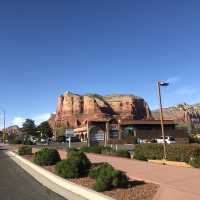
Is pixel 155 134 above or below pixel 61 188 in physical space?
above

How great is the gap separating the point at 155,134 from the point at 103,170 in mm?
99246

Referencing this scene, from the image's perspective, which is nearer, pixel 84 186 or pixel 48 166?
pixel 84 186

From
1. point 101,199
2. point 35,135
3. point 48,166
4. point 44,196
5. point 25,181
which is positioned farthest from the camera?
point 35,135

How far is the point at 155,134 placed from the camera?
4365 inches

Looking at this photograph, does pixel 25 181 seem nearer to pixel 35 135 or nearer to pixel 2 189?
pixel 2 189

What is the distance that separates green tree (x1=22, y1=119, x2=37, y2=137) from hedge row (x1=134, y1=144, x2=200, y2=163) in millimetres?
132712

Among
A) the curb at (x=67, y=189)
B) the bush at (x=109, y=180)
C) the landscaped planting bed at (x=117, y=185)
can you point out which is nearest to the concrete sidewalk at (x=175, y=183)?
the landscaped planting bed at (x=117, y=185)

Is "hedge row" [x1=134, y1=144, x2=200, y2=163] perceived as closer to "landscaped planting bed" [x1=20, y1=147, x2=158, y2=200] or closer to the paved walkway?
the paved walkway

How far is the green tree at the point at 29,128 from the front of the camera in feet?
519

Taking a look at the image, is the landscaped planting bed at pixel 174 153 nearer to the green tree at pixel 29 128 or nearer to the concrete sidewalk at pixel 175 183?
the concrete sidewalk at pixel 175 183

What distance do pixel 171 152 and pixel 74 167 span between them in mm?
9348

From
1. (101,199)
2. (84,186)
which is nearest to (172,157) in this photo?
(84,186)

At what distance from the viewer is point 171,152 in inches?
961

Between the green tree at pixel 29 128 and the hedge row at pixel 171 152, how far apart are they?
133 meters
